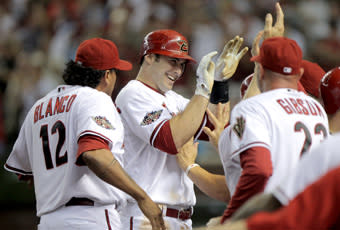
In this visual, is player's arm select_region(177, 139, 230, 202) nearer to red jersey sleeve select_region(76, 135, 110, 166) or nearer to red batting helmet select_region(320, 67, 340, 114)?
red jersey sleeve select_region(76, 135, 110, 166)

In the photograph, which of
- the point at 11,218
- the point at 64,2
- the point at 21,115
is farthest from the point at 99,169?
the point at 64,2

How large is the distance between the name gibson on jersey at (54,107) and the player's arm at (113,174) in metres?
0.37

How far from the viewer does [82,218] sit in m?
3.62

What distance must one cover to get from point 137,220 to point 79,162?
684 millimetres

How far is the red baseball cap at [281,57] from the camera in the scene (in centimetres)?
321

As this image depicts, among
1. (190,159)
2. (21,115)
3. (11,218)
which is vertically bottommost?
(11,218)

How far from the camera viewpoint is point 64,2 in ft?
38.8

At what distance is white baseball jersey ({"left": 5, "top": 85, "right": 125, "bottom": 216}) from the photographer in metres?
3.61

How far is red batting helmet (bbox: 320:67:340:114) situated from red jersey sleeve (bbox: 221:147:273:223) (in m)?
0.82

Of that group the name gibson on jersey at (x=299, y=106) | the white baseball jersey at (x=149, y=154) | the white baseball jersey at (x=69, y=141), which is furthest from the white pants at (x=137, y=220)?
the name gibson on jersey at (x=299, y=106)

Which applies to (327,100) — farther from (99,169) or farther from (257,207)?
(257,207)

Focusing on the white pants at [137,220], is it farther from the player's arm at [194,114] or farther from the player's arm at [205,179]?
the player's arm at [194,114]

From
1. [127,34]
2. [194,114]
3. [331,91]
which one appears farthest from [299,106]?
[127,34]

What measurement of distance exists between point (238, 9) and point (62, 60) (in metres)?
3.20
